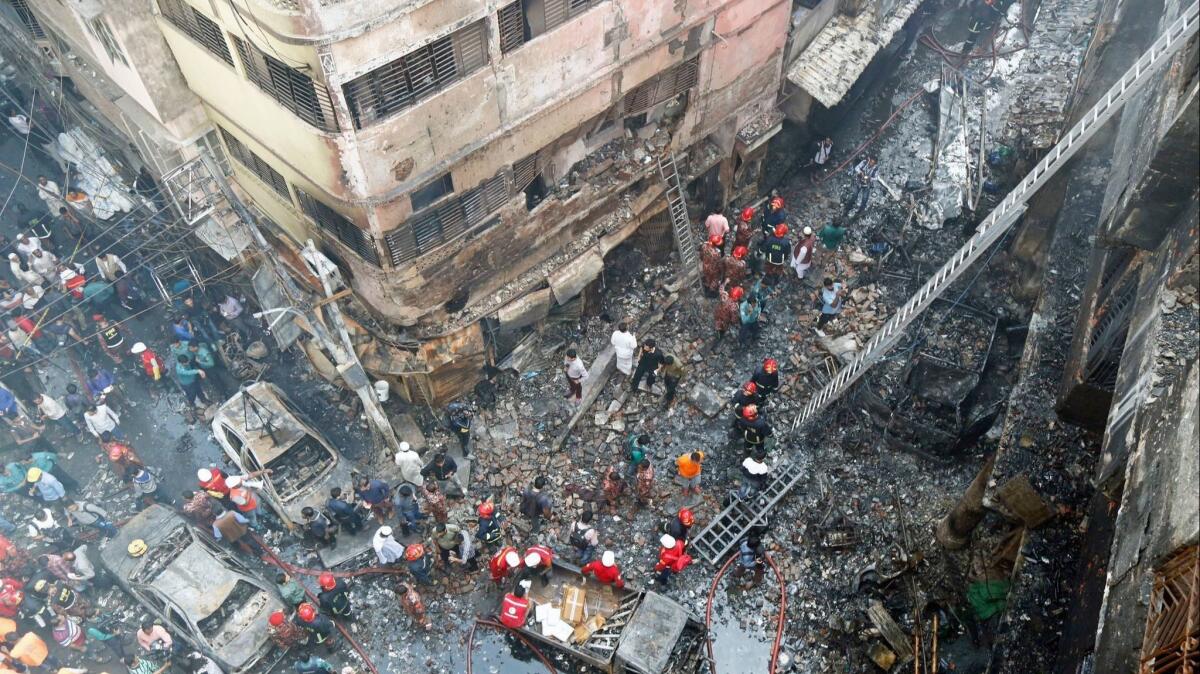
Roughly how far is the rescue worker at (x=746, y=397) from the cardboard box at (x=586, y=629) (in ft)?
15.0

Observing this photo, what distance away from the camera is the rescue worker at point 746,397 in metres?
16.4

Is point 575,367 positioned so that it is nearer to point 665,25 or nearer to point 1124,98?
point 665,25

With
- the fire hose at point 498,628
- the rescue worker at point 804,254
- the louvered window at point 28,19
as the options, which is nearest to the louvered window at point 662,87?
the rescue worker at point 804,254

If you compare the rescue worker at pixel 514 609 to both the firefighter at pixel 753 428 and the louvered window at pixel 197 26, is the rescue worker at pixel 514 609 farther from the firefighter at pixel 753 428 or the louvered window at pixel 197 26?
the louvered window at pixel 197 26

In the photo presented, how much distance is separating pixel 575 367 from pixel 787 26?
8.77 meters

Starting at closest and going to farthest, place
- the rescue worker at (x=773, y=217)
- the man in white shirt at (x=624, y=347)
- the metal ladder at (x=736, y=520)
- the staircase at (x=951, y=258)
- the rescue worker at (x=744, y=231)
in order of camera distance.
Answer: the staircase at (x=951, y=258), the metal ladder at (x=736, y=520), the man in white shirt at (x=624, y=347), the rescue worker at (x=773, y=217), the rescue worker at (x=744, y=231)

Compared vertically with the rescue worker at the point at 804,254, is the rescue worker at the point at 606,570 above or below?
below

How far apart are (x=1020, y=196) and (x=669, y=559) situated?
26.4 feet

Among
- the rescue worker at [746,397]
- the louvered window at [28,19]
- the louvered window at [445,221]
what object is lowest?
the rescue worker at [746,397]

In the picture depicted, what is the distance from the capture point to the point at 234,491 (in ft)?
50.8

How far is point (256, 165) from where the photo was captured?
16.1 m

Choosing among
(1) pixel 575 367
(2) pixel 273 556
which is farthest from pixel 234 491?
(1) pixel 575 367

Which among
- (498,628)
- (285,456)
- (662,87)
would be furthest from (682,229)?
(285,456)

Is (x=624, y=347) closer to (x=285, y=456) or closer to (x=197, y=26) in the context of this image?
(x=285, y=456)
